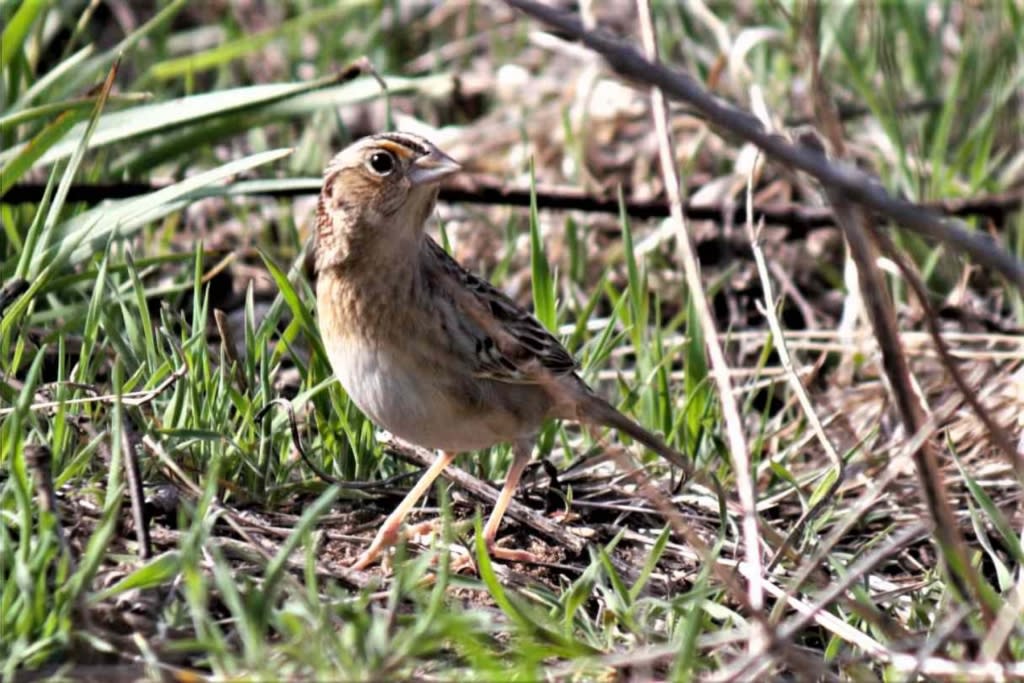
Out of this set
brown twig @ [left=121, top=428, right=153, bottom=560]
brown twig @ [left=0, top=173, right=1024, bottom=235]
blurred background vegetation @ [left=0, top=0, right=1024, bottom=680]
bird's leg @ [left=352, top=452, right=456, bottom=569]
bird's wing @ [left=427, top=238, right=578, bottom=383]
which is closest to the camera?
blurred background vegetation @ [left=0, top=0, right=1024, bottom=680]

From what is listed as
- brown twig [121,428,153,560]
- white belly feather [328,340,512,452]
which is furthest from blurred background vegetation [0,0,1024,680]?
white belly feather [328,340,512,452]

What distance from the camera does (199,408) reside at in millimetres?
4496

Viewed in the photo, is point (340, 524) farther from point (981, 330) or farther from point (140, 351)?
point (981, 330)

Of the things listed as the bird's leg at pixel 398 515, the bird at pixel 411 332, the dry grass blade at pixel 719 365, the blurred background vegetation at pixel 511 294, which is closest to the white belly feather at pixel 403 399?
the bird at pixel 411 332

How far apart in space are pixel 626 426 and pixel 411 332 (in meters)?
0.73

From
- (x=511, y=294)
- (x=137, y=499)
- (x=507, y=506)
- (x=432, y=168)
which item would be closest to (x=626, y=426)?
(x=507, y=506)

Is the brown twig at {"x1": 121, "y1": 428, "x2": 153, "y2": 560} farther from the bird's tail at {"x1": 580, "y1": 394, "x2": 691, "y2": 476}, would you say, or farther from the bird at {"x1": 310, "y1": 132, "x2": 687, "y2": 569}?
the bird's tail at {"x1": 580, "y1": 394, "x2": 691, "y2": 476}

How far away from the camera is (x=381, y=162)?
173 inches

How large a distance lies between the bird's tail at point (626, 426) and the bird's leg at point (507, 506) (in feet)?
0.72

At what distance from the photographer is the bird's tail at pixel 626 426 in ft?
15.3

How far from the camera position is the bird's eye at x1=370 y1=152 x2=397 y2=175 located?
4.40 metres

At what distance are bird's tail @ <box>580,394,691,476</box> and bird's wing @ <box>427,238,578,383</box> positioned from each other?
0.49 feet

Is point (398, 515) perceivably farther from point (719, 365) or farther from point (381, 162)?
point (719, 365)

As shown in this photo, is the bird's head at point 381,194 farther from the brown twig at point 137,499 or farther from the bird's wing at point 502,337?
the brown twig at point 137,499
